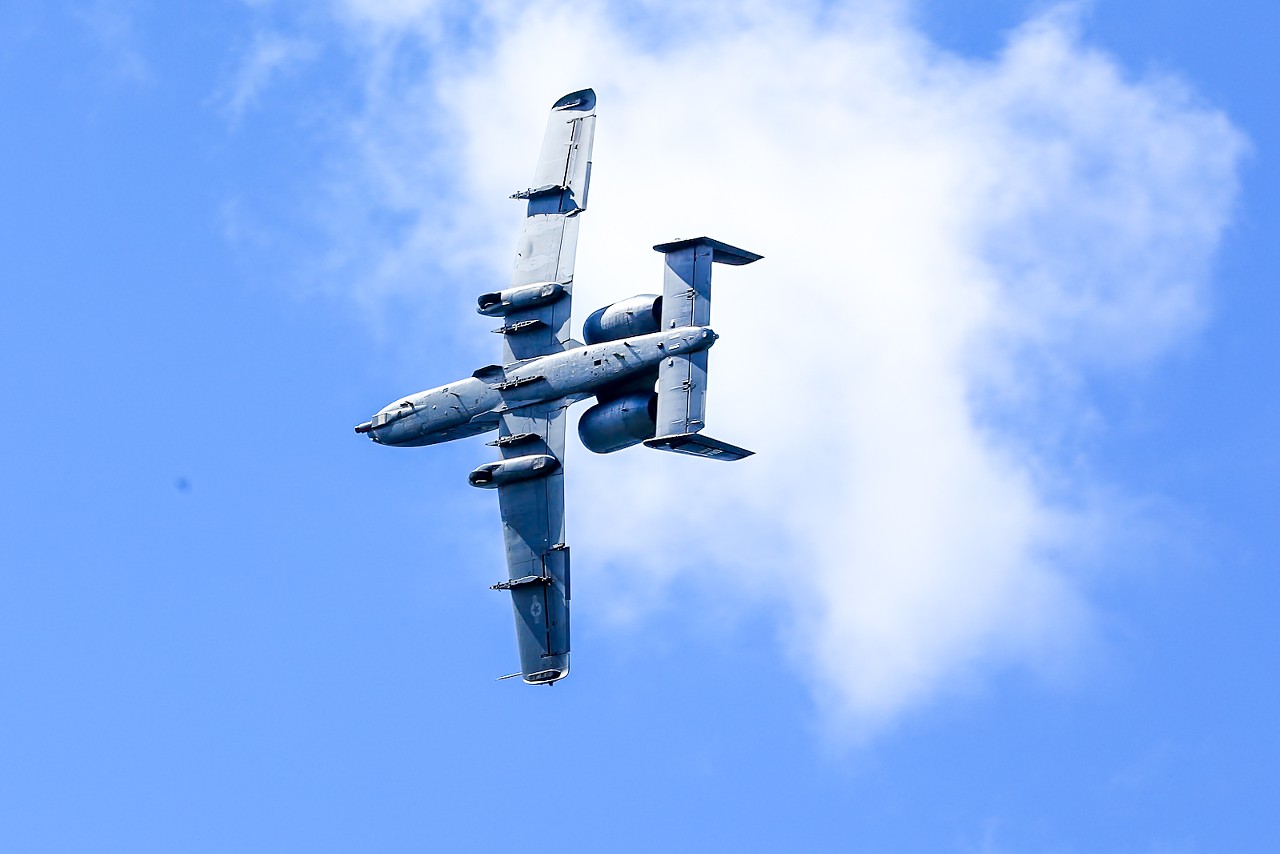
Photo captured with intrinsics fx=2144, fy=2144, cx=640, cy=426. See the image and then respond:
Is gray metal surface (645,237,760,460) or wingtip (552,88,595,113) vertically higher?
wingtip (552,88,595,113)

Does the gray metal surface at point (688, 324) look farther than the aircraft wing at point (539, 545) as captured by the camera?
No

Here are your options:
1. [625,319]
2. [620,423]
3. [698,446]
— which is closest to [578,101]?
[625,319]

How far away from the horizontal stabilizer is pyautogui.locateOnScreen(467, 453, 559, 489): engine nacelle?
18.7 ft

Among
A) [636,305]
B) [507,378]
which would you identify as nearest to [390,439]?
[507,378]

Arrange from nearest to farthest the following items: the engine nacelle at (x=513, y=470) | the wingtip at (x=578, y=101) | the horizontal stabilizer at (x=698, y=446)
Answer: the horizontal stabilizer at (x=698, y=446) → the engine nacelle at (x=513, y=470) → the wingtip at (x=578, y=101)

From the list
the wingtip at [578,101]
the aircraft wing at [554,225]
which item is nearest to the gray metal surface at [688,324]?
the aircraft wing at [554,225]

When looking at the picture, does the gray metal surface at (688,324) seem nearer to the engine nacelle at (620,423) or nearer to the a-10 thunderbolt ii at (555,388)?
the a-10 thunderbolt ii at (555,388)

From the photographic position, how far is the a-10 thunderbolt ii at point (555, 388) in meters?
88.4

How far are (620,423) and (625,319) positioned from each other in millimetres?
4535

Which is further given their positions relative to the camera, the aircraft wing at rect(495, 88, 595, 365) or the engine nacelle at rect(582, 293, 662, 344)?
the aircraft wing at rect(495, 88, 595, 365)

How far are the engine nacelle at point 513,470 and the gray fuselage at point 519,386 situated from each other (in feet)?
7.10

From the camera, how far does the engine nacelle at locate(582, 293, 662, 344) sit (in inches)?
3543

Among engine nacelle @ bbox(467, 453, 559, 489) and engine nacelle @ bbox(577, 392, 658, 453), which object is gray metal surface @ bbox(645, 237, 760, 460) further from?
engine nacelle @ bbox(467, 453, 559, 489)

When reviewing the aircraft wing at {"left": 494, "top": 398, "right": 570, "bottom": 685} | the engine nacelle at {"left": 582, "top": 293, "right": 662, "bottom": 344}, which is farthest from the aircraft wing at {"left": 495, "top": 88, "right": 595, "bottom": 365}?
the aircraft wing at {"left": 494, "top": 398, "right": 570, "bottom": 685}
